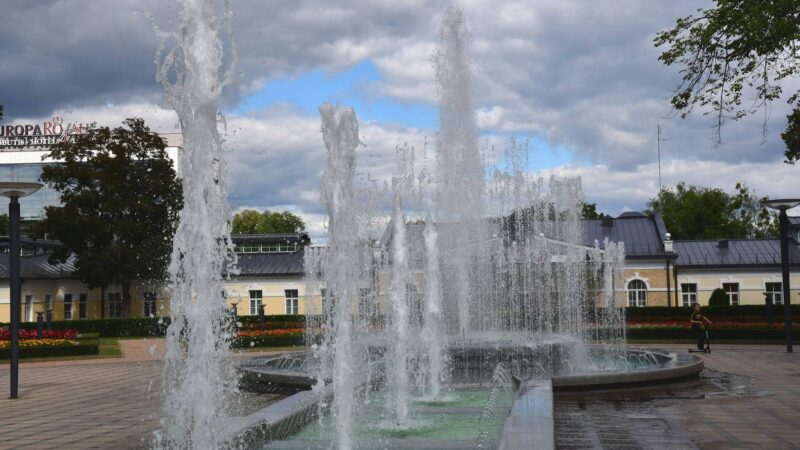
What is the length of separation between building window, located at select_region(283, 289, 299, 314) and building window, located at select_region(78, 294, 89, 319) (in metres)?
12.0

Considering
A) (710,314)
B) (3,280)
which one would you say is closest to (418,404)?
(710,314)

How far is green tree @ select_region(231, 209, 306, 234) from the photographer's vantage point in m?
82.8

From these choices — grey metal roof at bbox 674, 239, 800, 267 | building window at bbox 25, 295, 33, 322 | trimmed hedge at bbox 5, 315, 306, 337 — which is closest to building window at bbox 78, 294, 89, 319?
building window at bbox 25, 295, 33, 322

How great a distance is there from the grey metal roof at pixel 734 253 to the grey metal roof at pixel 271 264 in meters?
22.4

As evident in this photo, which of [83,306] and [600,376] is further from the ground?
[83,306]

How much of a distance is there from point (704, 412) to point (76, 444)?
821 cm

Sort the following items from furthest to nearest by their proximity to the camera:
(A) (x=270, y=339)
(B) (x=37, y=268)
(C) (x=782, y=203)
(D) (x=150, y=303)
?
(D) (x=150, y=303), (B) (x=37, y=268), (A) (x=270, y=339), (C) (x=782, y=203)

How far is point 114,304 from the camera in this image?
4606 cm

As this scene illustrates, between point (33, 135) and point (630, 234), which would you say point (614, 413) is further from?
point (33, 135)

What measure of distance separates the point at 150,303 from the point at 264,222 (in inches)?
1509

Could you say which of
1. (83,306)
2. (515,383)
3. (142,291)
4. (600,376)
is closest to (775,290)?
(600,376)

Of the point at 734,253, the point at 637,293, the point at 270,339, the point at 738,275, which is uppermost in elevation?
the point at 734,253

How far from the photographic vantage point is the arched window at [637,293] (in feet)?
139

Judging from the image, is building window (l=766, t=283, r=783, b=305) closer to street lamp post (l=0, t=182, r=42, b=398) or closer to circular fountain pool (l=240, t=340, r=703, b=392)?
circular fountain pool (l=240, t=340, r=703, b=392)
